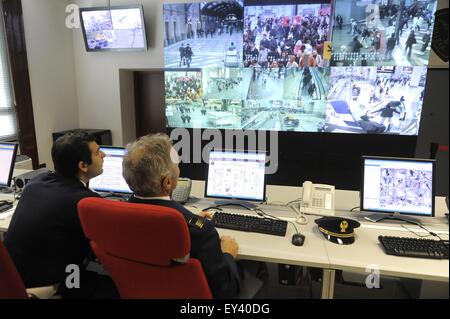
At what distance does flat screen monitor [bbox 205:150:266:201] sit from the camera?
1987mm

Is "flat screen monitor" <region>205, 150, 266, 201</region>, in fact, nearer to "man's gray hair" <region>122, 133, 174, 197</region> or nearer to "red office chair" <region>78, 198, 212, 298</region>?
"man's gray hair" <region>122, 133, 174, 197</region>

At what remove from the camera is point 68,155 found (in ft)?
5.11

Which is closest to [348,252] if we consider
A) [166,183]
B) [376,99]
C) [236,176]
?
[236,176]

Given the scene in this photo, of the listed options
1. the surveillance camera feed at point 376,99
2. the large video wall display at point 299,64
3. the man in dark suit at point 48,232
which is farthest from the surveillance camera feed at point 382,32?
the man in dark suit at point 48,232

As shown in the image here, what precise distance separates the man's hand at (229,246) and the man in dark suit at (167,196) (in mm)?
40

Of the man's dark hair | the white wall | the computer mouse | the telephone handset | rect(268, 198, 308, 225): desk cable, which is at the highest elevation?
the white wall

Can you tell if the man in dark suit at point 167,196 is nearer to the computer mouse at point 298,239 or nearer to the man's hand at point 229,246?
the man's hand at point 229,246

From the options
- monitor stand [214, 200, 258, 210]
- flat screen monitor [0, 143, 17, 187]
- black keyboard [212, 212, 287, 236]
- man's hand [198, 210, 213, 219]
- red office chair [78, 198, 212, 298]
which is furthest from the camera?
flat screen monitor [0, 143, 17, 187]

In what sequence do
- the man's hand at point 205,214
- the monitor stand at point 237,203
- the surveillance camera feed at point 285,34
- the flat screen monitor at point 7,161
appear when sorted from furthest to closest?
the surveillance camera feed at point 285,34 → the flat screen monitor at point 7,161 → the monitor stand at point 237,203 → the man's hand at point 205,214

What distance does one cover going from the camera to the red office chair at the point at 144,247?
1007 mm

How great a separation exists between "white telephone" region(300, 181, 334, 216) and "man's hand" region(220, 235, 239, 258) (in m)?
0.62

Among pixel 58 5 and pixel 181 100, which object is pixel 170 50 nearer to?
pixel 181 100

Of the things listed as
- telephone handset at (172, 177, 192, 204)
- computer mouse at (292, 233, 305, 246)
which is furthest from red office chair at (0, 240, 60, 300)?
computer mouse at (292, 233, 305, 246)

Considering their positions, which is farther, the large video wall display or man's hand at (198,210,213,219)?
the large video wall display
